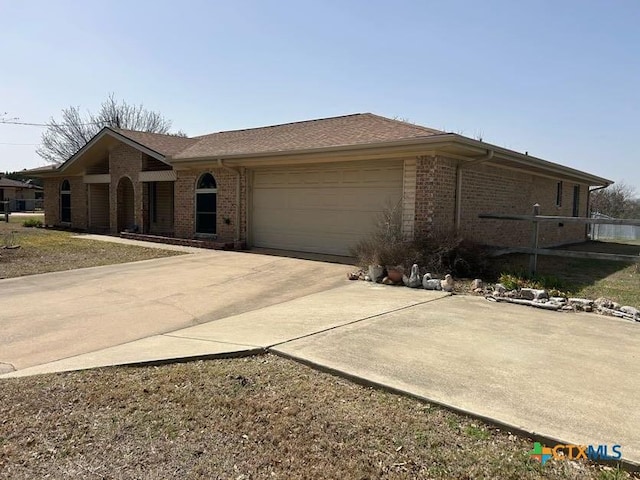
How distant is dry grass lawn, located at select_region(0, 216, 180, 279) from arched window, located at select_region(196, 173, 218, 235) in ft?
6.95

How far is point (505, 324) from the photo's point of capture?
19.2 ft

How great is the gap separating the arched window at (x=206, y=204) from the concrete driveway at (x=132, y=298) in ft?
12.2

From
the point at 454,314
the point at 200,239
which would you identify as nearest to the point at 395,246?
the point at 454,314

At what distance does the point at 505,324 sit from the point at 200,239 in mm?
11946

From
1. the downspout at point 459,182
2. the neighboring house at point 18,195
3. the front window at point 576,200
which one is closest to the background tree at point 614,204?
the front window at point 576,200

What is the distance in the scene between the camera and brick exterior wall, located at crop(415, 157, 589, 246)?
10.5 metres

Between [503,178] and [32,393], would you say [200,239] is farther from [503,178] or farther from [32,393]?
[32,393]

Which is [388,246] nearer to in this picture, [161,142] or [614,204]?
[161,142]

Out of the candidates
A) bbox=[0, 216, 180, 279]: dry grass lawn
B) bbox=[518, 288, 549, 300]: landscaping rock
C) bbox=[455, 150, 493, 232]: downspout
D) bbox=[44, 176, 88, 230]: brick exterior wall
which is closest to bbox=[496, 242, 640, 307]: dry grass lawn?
bbox=[518, 288, 549, 300]: landscaping rock

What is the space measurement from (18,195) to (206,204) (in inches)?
2123

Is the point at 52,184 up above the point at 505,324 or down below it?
above

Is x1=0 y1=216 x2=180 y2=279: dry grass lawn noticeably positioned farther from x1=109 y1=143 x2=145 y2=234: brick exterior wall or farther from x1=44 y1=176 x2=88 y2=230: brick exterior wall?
x1=44 y1=176 x2=88 y2=230: brick exterior wall

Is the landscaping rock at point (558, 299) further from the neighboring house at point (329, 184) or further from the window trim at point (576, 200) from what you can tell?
the window trim at point (576, 200)

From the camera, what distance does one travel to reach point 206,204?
15898mm
